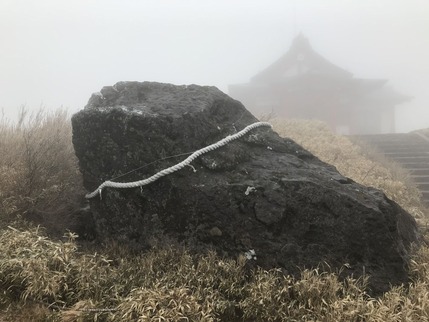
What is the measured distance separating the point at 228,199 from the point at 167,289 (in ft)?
3.69

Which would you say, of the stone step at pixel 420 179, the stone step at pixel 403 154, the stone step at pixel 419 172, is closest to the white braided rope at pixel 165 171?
the stone step at pixel 420 179

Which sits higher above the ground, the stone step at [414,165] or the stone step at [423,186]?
the stone step at [414,165]

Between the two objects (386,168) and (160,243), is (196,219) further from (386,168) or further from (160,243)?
(386,168)

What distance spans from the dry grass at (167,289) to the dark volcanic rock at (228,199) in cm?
21

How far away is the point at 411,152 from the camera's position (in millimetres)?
12227

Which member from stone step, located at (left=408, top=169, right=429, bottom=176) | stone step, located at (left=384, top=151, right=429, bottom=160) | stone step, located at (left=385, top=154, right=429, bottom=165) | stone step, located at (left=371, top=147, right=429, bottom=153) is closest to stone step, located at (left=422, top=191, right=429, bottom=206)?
stone step, located at (left=408, top=169, right=429, bottom=176)

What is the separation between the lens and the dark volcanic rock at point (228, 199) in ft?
11.8

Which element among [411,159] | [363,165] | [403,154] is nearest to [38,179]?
[363,165]

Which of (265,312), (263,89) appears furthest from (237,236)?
(263,89)

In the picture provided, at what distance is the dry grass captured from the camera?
9.61 feet

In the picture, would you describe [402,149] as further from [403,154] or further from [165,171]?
[165,171]

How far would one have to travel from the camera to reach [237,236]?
12.2 feet

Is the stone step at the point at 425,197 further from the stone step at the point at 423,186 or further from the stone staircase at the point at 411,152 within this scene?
the stone step at the point at 423,186

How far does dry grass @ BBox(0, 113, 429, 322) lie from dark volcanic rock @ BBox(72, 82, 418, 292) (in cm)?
21
